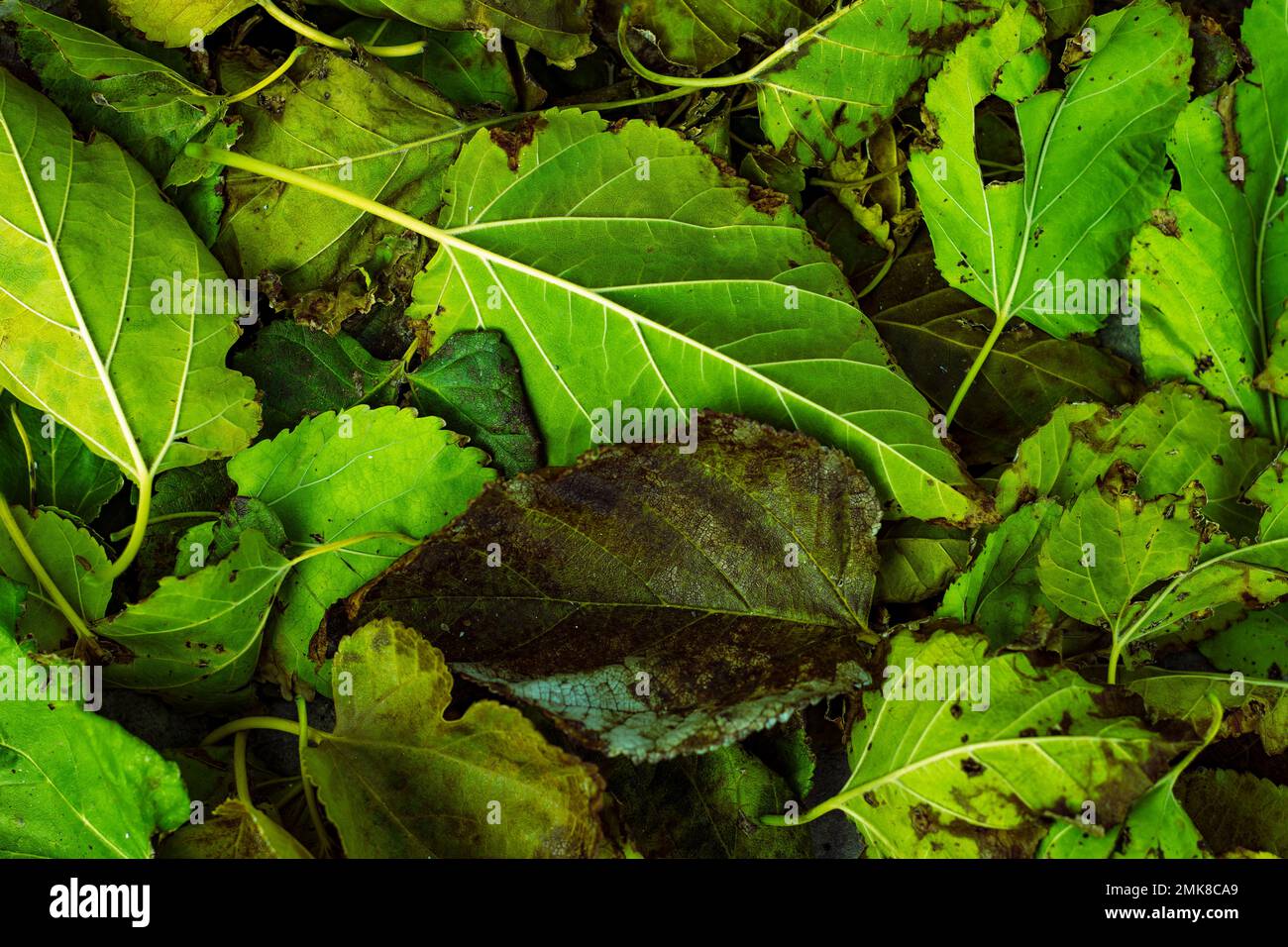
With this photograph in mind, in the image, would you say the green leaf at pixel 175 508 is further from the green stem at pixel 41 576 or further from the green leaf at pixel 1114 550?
the green leaf at pixel 1114 550

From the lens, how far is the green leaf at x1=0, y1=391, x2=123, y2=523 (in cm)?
87

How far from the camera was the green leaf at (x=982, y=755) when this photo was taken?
72 centimetres

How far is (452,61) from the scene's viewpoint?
91 centimetres

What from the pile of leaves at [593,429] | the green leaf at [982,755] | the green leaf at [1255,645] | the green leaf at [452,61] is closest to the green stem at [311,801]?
the pile of leaves at [593,429]

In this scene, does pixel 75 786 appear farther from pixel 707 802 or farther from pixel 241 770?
pixel 707 802

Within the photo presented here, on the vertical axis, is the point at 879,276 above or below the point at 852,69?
below

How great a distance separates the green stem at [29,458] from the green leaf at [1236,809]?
0.99 metres

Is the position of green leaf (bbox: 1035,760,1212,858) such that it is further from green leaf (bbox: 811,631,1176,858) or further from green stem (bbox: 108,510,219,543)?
green stem (bbox: 108,510,219,543)

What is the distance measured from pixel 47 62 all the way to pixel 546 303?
45cm

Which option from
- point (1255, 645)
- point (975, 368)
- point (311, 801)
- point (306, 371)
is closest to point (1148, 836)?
point (1255, 645)

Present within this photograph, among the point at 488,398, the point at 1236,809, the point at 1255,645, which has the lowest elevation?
the point at 1236,809

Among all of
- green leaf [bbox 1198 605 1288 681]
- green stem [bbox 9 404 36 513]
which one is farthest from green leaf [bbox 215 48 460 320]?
green leaf [bbox 1198 605 1288 681]

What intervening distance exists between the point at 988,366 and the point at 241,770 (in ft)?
2.42
